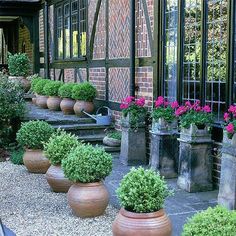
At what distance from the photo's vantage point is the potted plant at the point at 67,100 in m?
11.5

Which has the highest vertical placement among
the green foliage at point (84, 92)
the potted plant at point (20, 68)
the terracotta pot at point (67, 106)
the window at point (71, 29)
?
the window at point (71, 29)

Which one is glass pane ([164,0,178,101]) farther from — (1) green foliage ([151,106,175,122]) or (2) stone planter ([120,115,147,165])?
(2) stone planter ([120,115,147,165])

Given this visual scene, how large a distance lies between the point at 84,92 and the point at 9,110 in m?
1.80

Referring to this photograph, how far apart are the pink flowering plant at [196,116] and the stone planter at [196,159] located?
7 cm

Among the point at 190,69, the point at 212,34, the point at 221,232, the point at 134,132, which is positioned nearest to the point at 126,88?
the point at 134,132

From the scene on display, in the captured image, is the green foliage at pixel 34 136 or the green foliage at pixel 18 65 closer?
the green foliage at pixel 34 136

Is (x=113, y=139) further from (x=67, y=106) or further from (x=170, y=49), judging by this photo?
(x=67, y=106)

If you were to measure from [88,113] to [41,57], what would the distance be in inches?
Answer: 244

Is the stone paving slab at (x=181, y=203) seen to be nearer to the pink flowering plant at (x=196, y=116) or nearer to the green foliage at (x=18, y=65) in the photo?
the pink flowering plant at (x=196, y=116)

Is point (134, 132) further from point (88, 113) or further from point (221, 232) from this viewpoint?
point (221, 232)

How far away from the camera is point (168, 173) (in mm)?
7551

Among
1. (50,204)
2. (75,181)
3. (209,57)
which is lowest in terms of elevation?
(50,204)

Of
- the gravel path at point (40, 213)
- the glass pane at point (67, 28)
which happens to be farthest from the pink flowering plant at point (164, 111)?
the glass pane at point (67, 28)

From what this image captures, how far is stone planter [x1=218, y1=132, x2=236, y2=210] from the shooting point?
5664 mm
